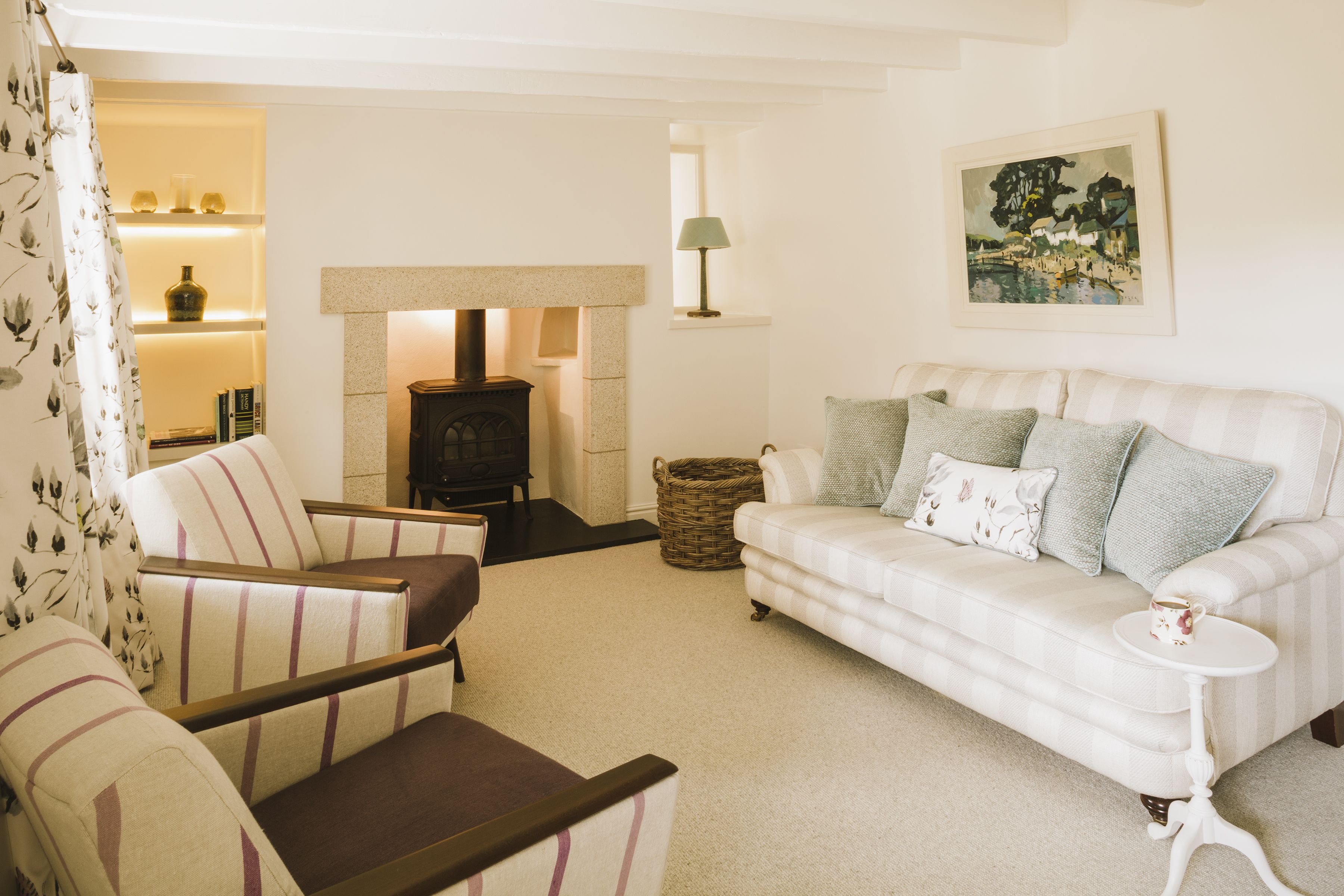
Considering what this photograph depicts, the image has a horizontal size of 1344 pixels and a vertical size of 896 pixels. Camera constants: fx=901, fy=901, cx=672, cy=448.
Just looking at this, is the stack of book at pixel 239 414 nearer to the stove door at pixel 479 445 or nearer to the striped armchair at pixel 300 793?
the stove door at pixel 479 445

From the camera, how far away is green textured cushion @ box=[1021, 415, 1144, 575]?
2707 mm

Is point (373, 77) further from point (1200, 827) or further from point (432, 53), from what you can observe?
point (1200, 827)

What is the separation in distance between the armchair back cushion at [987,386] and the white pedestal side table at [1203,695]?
50.4 inches

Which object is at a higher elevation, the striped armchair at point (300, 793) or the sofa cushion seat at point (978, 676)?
the striped armchair at point (300, 793)

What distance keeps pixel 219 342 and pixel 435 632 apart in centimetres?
265

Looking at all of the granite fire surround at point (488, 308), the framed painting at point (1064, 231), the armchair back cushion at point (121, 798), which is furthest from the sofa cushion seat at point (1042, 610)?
the granite fire surround at point (488, 308)

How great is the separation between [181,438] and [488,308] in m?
1.57

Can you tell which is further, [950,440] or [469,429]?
[469,429]

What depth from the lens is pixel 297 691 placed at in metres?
1.68

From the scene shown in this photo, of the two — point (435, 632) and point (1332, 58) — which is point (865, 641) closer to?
point (435, 632)

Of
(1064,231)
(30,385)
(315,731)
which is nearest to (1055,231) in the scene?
(1064,231)

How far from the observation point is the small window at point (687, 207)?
5.80 meters

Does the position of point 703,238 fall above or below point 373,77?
below

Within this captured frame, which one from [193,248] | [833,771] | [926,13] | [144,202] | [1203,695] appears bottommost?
[833,771]
